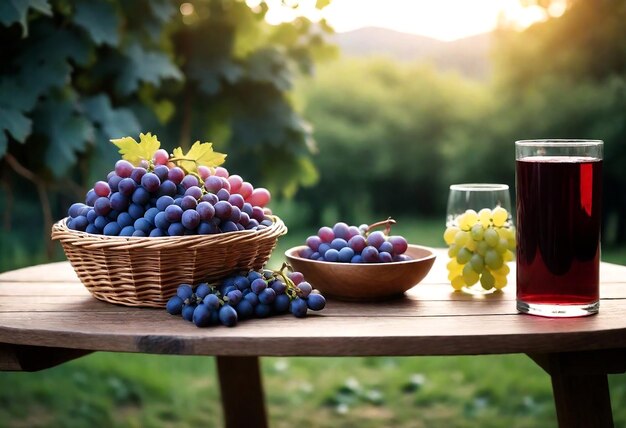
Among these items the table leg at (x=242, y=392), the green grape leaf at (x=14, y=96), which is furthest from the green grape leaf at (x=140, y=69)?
the table leg at (x=242, y=392)

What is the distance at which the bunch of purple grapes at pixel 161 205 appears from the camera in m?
1.30

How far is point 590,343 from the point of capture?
3.84 ft

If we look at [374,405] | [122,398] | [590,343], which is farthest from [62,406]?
[590,343]

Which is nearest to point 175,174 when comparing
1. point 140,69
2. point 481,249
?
point 481,249

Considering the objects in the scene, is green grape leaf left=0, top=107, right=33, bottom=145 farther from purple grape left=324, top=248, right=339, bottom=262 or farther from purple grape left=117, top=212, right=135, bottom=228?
purple grape left=324, top=248, right=339, bottom=262

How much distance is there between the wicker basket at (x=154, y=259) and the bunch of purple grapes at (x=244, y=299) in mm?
29

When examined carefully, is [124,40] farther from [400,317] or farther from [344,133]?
[344,133]

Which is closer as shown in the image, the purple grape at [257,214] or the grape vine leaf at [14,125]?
the purple grape at [257,214]

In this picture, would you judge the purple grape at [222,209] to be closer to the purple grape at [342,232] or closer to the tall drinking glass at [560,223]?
the purple grape at [342,232]

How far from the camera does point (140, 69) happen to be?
2.56m

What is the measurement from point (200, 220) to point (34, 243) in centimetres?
294

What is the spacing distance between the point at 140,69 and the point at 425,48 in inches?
100.0

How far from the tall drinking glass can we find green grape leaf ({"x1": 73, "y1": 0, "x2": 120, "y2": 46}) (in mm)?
1413

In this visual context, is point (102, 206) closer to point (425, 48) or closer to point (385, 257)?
point (385, 257)
